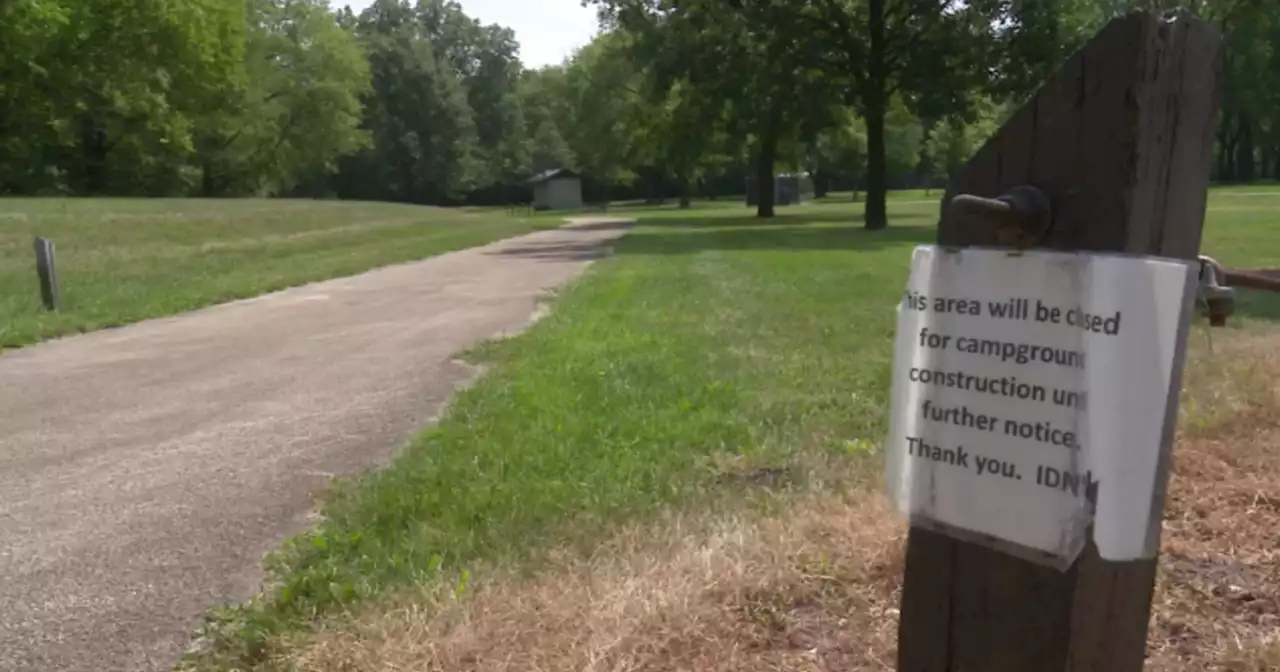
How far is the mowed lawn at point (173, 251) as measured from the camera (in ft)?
42.1

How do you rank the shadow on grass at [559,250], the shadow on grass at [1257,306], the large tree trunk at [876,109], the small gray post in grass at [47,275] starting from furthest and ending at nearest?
the large tree trunk at [876,109]
the shadow on grass at [559,250]
the small gray post in grass at [47,275]
the shadow on grass at [1257,306]

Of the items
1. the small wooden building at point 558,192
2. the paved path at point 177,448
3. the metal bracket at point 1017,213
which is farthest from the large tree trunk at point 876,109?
the small wooden building at point 558,192

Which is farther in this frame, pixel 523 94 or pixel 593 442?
pixel 523 94

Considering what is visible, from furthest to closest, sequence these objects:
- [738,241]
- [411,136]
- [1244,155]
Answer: [1244,155]
[411,136]
[738,241]

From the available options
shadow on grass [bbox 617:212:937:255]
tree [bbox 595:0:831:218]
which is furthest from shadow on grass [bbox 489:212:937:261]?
tree [bbox 595:0:831:218]

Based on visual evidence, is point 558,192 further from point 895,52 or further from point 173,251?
point 173,251

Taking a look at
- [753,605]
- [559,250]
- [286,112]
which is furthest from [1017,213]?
[286,112]

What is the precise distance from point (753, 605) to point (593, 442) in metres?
2.41

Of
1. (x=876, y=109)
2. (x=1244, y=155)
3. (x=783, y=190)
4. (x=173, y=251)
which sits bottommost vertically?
(x=783, y=190)

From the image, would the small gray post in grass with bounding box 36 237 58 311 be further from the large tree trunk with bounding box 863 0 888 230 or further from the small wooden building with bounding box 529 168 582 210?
the small wooden building with bounding box 529 168 582 210

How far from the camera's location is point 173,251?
21.2 meters

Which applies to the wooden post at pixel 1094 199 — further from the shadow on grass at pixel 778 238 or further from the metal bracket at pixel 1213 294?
the shadow on grass at pixel 778 238

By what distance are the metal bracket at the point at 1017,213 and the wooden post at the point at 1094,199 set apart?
17 mm

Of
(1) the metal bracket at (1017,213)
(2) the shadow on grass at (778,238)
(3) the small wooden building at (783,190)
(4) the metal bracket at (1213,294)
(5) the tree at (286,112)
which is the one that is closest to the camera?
(1) the metal bracket at (1017,213)
